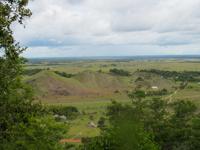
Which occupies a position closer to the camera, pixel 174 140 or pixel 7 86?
pixel 7 86

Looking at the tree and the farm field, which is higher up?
the tree

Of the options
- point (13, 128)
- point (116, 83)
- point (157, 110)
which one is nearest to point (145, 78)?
point (116, 83)

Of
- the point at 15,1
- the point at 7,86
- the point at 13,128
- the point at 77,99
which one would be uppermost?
the point at 15,1

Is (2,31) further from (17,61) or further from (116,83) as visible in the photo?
(116,83)

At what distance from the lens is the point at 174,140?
49906mm

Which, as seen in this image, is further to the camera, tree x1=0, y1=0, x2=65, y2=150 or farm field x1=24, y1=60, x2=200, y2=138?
farm field x1=24, y1=60, x2=200, y2=138

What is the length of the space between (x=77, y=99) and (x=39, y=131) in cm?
11655

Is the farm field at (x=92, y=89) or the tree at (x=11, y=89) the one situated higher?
the tree at (x=11, y=89)

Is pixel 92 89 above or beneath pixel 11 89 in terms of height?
beneath

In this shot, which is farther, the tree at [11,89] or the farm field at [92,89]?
the farm field at [92,89]

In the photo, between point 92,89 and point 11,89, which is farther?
point 92,89

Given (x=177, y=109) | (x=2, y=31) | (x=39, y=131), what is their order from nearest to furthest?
1. (x=2, y=31)
2. (x=39, y=131)
3. (x=177, y=109)

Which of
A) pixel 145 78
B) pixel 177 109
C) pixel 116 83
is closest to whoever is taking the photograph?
pixel 177 109

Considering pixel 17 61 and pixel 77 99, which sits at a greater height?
pixel 17 61
